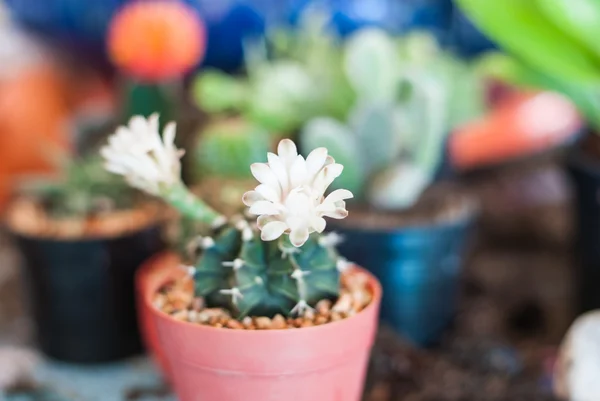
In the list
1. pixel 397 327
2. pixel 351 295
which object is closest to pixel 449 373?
pixel 397 327

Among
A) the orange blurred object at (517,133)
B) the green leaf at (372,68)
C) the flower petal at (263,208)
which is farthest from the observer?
the orange blurred object at (517,133)

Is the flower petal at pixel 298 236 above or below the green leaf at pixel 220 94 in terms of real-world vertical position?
above

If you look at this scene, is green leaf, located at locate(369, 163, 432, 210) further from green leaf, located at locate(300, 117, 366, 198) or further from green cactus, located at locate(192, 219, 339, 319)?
green cactus, located at locate(192, 219, 339, 319)

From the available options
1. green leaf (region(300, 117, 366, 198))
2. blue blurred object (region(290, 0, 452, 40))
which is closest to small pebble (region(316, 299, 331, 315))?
green leaf (region(300, 117, 366, 198))

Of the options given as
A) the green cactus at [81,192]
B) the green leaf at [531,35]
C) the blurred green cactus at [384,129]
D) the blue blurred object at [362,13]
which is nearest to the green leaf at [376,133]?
the blurred green cactus at [384,129]

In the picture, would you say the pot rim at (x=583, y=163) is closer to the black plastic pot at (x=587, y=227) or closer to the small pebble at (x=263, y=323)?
the black plastic pot at (x=587, y=227)

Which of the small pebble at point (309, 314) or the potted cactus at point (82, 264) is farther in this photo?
the potted cactus at point (82, 264)

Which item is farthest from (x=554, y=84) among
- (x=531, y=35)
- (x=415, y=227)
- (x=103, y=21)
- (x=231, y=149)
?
(x=103, y=21)

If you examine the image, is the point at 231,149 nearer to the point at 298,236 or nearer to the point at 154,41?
the point at 154,41
